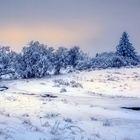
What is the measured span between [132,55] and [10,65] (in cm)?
2925

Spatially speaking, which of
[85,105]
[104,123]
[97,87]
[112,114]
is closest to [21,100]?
[85,105]

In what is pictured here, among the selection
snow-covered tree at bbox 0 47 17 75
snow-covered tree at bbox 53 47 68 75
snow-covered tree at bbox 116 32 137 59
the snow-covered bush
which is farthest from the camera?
snow-covered tree at bbox 116 32 137 59

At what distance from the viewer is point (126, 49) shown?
A: 220ft

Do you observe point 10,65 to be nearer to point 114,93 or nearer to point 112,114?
point 114,93

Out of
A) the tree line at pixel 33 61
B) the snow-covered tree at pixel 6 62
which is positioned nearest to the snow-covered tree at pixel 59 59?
the tree line at pixel 33 61

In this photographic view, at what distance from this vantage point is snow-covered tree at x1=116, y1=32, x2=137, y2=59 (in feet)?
219

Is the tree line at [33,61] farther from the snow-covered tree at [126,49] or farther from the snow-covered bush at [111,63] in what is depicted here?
the snow-covered tree at [126,49]

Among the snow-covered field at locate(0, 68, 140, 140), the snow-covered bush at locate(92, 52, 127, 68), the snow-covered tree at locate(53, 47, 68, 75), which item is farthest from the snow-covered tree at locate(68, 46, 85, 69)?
the snow-covered field at locate(0, 68, 140, 140)

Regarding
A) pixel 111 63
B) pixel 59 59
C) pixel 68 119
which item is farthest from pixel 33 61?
pixel 68 119

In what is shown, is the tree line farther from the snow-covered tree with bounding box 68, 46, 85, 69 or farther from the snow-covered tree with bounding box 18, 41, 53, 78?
the snow-covered tree with bounding box 68, 46, 85, 69

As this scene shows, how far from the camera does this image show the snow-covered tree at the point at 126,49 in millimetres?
66812

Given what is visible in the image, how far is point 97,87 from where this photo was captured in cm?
3041

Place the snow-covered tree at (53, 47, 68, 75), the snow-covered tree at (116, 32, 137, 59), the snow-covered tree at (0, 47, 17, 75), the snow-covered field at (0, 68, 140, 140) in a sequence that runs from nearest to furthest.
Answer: the snow-covered field at (0, 68, 140, 140)
the snow-covered tree at (0, 47, 17, 75)
the snow-covered tree at (53, 47, 68, 75)
the snow-covered tree at (116, 32, 137, 59)

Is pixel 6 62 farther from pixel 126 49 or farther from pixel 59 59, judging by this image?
pixel 126 49
